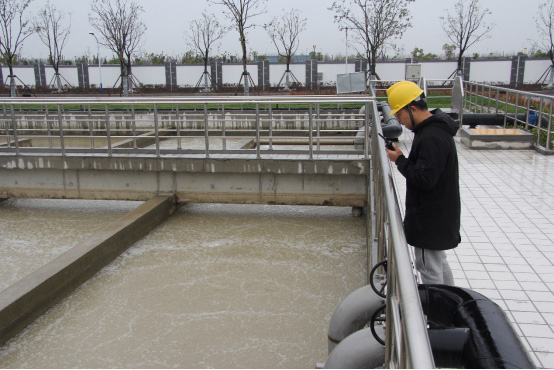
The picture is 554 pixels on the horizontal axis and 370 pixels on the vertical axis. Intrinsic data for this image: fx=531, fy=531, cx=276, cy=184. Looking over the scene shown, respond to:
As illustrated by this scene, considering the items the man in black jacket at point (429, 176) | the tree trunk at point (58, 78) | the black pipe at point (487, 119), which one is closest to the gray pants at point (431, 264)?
the man in black jacket at point (429, 176)

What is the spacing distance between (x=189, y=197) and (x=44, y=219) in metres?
3.12

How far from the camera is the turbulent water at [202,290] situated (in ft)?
19.8

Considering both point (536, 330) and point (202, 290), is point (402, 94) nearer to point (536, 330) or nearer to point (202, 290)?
point (536, 330)

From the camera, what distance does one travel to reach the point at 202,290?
302 inches

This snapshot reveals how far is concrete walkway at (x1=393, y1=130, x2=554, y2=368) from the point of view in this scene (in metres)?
3.94

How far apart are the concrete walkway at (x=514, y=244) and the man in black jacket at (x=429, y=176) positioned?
105 cm

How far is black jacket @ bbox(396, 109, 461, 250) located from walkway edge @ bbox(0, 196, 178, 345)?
5099 millimetres

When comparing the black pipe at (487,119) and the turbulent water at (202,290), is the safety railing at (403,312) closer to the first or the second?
the turbulent water at (202,290)

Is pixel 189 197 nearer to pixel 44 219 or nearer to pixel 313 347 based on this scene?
pixel 44 219

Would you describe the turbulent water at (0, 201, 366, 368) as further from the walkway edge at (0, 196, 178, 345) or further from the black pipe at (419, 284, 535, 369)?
the black pipe at (419, 284, 535, 369)

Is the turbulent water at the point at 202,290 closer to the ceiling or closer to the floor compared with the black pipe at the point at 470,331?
closer to the floor

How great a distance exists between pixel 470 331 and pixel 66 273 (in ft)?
20.6

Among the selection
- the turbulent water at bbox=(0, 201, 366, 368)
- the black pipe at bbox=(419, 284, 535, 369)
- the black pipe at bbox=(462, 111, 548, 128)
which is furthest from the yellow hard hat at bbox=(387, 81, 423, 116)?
the black pipe at bbox=(462, 111, 548, 128)

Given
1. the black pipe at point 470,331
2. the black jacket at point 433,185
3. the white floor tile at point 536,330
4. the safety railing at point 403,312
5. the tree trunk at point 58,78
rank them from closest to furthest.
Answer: the safety railing at point 403,312, the black pipe at point 470,331, the black jacket at point 433,185, the white floor tile at point 536,330, the tree trunk at point 58,78
